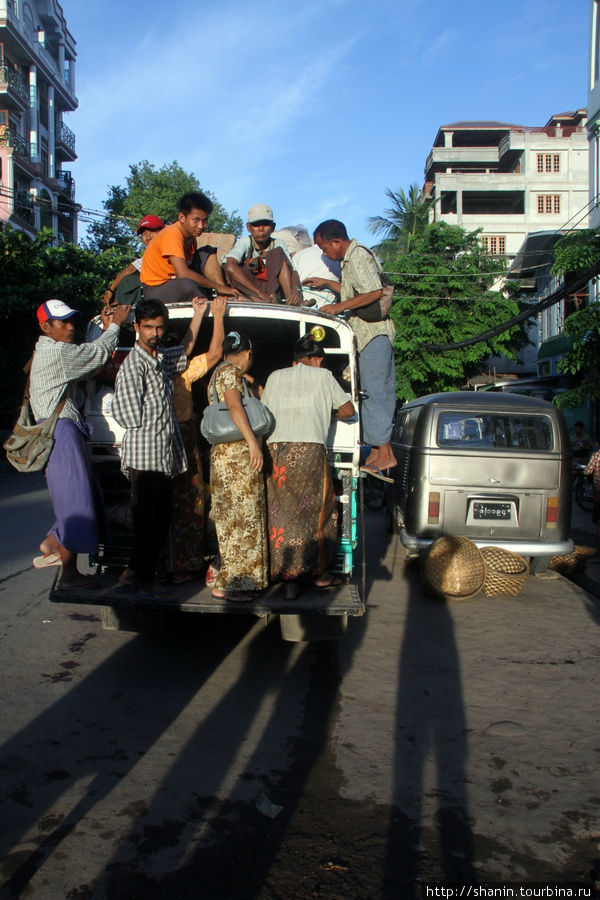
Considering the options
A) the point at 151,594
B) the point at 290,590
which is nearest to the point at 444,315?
the point at 290,590

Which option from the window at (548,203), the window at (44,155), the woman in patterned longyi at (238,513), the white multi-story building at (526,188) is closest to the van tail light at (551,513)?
the woman in patterned longyi at (238,513)

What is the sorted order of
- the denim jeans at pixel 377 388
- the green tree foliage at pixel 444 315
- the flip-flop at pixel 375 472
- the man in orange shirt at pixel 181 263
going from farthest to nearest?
the green tree foliage at pixel 444 315, the denim jeans at pixel 377 388, the flip-flop at pixel 375 472, the man in orange shirt at pixel 181 263

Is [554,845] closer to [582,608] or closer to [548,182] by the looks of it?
[582,608]

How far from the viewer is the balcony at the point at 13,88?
1425 inches

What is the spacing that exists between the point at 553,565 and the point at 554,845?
19.4 feet

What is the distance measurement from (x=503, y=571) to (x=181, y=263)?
4317 mm

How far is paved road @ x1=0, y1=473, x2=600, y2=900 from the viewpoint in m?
2.72

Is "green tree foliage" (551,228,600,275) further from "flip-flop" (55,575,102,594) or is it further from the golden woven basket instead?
"flip-flop" (55,575,102,594)

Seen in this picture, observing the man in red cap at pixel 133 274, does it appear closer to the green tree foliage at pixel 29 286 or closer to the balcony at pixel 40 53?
the green tree foliage at pixel 29 286

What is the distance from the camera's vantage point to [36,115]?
138 ft

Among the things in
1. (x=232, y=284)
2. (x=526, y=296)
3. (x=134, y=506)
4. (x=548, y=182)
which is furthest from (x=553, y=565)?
(x=548, y=182)

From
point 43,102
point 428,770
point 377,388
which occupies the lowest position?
point 428,770

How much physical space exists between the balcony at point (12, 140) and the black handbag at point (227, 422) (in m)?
36.4

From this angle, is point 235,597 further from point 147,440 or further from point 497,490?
point 497,490
